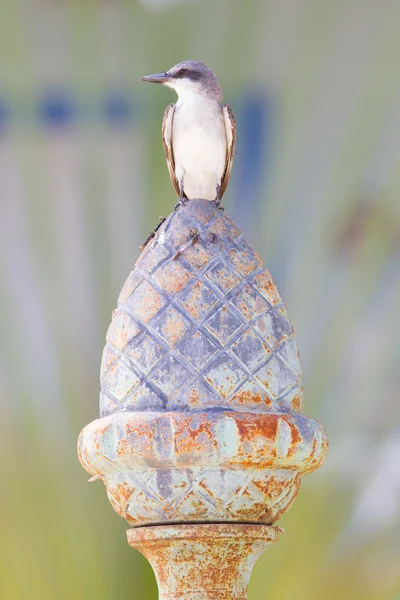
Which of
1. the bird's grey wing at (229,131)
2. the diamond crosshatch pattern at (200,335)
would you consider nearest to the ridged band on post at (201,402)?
the diamond crosshatch pattern at (200,335)

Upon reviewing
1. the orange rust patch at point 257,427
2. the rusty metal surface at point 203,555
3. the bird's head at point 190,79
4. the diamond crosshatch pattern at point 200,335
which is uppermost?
the bird's head at point 190,79

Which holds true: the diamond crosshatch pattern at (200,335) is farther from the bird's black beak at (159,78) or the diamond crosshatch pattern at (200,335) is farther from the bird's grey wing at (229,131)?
the bird's black beak at (159,78)

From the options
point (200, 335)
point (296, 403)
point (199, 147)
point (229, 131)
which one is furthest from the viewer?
point (229, 131)

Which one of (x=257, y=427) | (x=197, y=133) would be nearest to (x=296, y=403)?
(x=257, y=427)

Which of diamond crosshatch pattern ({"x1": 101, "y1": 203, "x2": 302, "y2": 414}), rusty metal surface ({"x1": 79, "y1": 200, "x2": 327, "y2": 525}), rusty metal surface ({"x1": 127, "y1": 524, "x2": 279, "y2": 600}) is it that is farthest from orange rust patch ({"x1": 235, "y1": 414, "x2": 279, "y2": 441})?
rusty metal surface ({"x1": 127, "y1": 524, "x2": 279, "y2": 600})

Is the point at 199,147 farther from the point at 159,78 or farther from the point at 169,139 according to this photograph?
the point at 159,78

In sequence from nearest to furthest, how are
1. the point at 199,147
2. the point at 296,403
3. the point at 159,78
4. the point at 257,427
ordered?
the point at 257,427 → the point at 296,403 → the point at 199,147 → the point at 159,78
